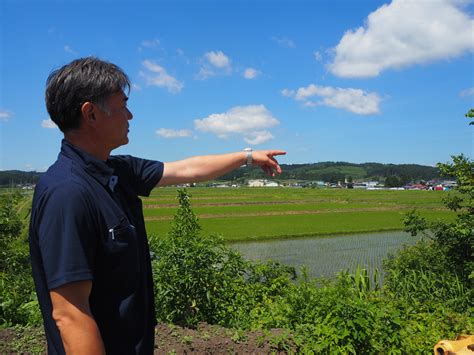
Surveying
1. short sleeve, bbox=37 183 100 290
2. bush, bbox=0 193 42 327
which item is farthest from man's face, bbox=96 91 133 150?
bush, bbox=0 193 42 327

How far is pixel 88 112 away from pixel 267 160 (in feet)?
3.50

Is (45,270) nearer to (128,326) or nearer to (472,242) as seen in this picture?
(128,326)

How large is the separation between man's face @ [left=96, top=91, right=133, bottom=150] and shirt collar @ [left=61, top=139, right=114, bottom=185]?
90 mm

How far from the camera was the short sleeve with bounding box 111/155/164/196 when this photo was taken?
1805 millimetres

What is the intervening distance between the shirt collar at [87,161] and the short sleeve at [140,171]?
1.05ft

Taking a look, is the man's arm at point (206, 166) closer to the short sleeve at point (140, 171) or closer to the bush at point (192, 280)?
the short sleeve at point (140, 171)

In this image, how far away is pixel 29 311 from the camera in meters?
4.27

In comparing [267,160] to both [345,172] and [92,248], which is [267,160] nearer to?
[92,248]

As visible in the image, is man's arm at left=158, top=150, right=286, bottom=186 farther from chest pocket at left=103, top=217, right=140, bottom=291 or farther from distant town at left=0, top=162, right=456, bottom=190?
distant town at left=0, top=162, right=456, bottom=190

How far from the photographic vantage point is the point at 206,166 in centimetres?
212

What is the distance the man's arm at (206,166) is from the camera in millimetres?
2074

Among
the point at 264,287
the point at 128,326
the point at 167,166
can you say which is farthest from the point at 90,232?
the point at 264,287

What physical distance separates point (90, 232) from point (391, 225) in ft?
92.6

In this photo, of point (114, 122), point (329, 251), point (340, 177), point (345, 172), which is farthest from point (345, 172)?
point (114, 122)
